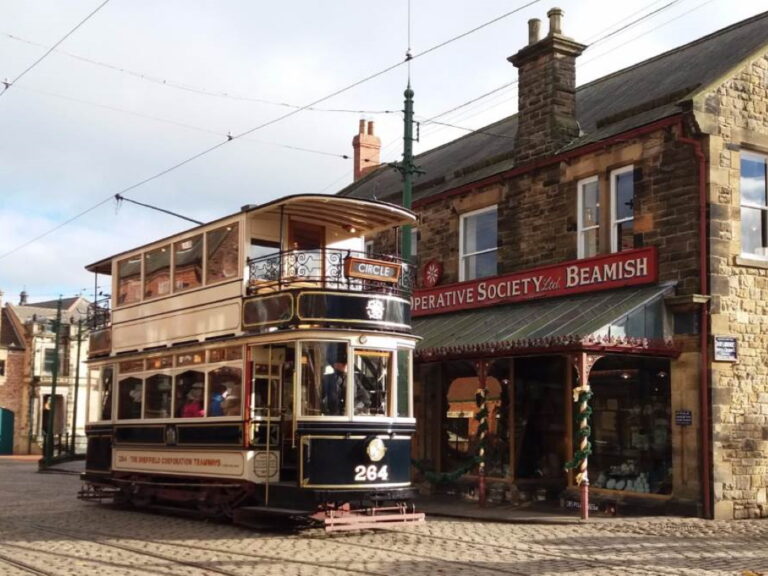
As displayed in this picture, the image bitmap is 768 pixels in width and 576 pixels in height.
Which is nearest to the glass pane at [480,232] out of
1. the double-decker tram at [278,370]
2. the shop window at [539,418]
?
the shop window at [539,418]

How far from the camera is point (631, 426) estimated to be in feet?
55.8

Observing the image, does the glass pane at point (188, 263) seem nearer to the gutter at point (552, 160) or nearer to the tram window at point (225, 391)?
the tram window at point (225, 391)

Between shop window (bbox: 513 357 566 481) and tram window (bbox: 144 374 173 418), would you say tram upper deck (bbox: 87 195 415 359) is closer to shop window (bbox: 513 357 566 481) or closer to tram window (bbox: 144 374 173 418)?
tram window (bbox: 144 374 173 418)

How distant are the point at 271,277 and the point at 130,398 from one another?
4506 mm

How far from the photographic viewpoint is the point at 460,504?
18422mm

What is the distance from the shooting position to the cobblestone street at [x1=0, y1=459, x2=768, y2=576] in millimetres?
10391

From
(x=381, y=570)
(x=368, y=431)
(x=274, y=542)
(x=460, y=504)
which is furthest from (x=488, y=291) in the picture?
(x=381, y=570)

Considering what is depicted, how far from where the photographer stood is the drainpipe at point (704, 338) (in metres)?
15.3

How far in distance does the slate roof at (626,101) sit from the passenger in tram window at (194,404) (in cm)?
825

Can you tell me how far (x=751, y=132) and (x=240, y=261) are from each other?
345 inches

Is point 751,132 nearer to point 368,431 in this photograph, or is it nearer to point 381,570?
point 368,431

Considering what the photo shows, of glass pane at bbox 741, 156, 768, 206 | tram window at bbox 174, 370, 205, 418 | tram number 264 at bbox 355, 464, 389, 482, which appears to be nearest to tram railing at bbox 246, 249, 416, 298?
tram window at bbox 174, 370, 205, 418

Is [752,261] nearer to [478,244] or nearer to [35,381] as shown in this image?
[478,244]

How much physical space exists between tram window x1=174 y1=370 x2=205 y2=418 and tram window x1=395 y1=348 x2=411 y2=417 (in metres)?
3.15
